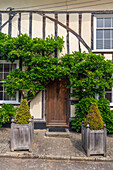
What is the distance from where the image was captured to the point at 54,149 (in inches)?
161

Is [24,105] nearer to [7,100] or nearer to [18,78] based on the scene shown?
[18,78]

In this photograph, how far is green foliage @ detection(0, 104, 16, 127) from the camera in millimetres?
5328

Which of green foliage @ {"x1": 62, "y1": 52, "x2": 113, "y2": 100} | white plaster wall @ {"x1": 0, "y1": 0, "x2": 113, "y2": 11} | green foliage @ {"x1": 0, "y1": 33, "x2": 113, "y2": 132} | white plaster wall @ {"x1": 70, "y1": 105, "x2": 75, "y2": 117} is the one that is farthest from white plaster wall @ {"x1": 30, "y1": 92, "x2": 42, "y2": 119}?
white plaster wall @ {"x1": 0, "y1": 0, "x2": 113, "y2": 11}

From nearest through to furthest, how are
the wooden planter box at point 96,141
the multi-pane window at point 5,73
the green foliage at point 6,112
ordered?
1. the wooden planter box at point 96,141
2. the green foliage at point 6,112
3. the multi-pane window at point 5,73

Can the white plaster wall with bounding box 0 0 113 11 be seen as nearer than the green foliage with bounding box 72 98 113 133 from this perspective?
No

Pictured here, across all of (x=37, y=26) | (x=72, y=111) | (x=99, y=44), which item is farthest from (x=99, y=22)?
(x=72, y=111)

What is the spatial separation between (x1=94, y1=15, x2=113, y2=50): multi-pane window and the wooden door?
7.73ft

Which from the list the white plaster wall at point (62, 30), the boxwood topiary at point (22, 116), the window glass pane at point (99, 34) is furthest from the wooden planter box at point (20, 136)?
the window glass pane at point (99, 34)

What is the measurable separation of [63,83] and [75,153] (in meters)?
3.04

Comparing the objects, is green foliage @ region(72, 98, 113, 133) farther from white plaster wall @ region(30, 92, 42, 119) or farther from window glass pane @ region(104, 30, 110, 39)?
window glass pane @ region(104, 30, 110, 39)

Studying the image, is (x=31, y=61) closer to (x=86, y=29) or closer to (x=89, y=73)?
(x=89, y=73)

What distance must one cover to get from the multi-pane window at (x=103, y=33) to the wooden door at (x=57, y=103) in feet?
7.73

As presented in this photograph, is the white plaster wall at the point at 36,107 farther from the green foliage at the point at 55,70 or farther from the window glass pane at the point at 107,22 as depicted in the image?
the window glass pane at the point at 107,22

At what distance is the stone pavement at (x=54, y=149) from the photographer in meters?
3.66
